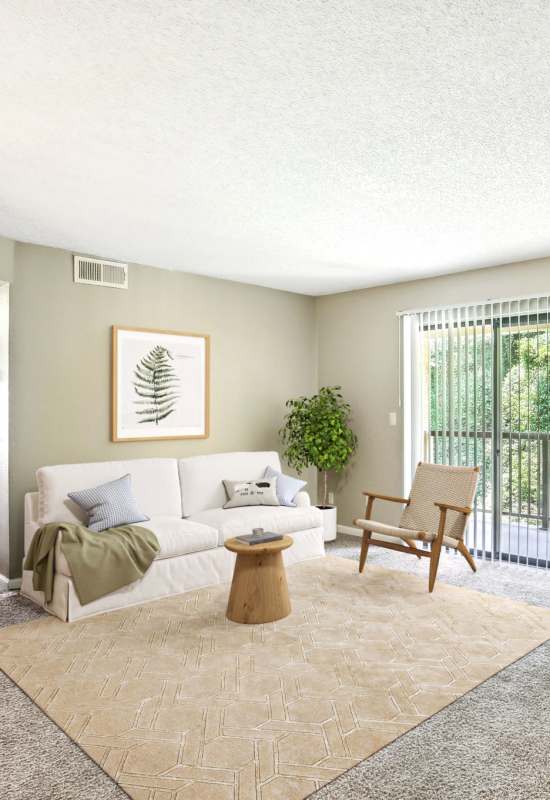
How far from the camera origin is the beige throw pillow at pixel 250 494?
521cm

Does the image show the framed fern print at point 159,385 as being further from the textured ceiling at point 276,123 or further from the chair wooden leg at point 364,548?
the chair wooden leg at point 364,548

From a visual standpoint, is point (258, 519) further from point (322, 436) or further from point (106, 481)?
point (322, 436)

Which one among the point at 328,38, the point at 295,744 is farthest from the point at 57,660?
the point at 328,38

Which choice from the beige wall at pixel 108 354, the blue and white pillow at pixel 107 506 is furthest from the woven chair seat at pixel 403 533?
the beige wall at pixel 108 354

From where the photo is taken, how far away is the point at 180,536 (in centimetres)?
436

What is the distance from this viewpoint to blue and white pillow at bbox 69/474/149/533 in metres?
4.24

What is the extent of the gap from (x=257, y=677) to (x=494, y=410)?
3361 mm

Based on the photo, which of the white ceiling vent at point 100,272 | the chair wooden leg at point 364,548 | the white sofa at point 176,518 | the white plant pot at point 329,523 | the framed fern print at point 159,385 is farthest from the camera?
the white plant pot at point 329,523

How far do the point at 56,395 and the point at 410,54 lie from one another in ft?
12.1

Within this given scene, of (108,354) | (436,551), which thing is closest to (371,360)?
(436,551)

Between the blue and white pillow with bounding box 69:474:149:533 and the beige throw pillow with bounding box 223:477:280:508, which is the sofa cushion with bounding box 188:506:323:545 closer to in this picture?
the beige throw pillow with bounding box 223:477:280:508

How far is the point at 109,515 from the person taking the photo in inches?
168

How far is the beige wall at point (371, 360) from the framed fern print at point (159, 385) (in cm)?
159

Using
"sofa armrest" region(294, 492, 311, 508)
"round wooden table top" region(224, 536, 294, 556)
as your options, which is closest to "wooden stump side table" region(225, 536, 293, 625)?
"round wooden table top" region(224, 536, 294, 556)
